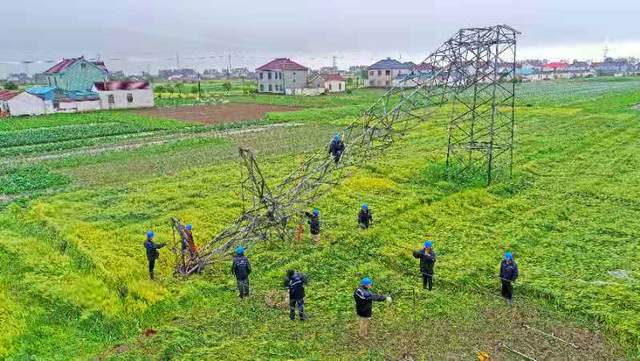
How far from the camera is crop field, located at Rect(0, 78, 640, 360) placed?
11.2 m

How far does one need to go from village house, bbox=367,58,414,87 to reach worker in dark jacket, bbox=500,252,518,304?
298ft

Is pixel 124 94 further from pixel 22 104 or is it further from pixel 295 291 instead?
pixel 295 291

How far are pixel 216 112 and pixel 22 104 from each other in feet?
69.2

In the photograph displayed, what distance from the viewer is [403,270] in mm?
14641

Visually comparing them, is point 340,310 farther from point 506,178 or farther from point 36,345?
Answer: point 506,178

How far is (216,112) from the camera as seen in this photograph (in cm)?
5869

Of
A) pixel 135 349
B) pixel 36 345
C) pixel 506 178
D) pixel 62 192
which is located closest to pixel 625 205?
pixel 506 178

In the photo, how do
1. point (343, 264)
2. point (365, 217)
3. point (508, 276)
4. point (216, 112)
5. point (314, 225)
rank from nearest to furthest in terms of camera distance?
point (508, 276)
point (343, 264)
point (314, 225)
point (365, 217)
point (216, 112)

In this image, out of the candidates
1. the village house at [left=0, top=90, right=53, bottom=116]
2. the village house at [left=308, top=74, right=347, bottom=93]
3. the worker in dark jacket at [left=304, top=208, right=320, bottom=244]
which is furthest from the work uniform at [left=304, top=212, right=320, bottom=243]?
the village house at [left=308, top=74, right=347, bottom=93]

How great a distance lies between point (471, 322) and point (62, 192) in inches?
780

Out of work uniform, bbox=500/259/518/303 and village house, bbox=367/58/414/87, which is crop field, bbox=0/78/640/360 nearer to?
work uniform, bbox=500/259/518/303

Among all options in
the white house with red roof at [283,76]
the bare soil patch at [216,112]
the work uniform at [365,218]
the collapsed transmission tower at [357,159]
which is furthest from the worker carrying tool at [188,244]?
the white house with red roof at [283,76]

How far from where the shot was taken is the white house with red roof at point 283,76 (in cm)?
8612

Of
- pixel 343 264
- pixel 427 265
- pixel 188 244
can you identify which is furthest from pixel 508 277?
pixel 188 244
